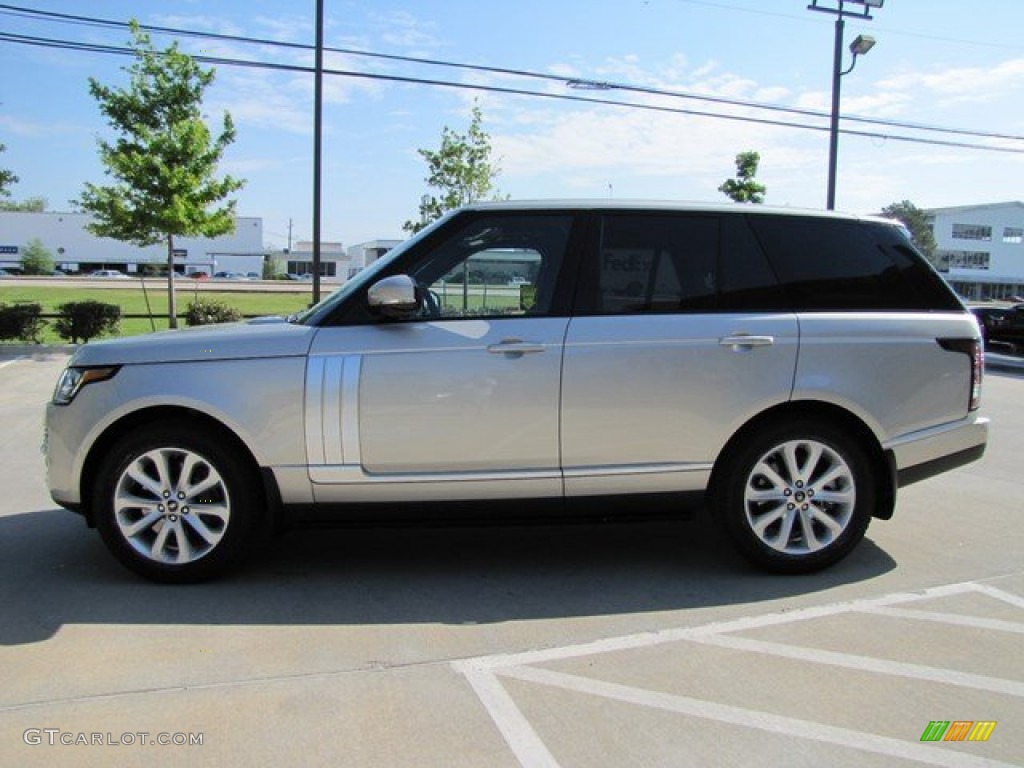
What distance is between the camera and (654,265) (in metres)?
4.36

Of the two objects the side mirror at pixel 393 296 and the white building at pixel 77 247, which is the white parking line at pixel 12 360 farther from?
the white building at pixel 77 247

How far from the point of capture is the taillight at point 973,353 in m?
4.50

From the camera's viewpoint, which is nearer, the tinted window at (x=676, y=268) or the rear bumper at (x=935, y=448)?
the tinted window at (x=676, y=268)

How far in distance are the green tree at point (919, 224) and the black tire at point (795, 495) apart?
321 ft

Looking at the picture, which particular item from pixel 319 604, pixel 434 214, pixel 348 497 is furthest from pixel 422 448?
pixel 434 214

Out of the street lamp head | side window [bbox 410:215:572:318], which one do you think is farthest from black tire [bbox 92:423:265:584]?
the street lamp head

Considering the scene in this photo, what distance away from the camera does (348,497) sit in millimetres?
4137

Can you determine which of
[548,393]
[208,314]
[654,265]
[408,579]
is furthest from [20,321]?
[654,265]

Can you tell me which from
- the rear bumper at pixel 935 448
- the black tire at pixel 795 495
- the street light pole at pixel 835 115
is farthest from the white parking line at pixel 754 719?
the street light pole at pixel 835 115

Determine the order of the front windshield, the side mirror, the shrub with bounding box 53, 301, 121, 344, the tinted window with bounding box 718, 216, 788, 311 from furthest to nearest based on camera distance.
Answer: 1. the shrub with bounding box 53, 301, 121, 344
2. the tinted window with bounding box 718, 216, 788, 311
3. the front windshield
4. the side mirror

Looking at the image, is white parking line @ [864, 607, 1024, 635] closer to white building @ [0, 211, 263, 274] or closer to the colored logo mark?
the colored logo mark

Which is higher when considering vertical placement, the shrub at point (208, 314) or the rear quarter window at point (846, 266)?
the rear quarter window at point (846, 266)

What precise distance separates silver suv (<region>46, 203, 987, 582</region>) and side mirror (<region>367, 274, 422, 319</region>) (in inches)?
0.7

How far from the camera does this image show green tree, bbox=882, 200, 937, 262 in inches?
3851
